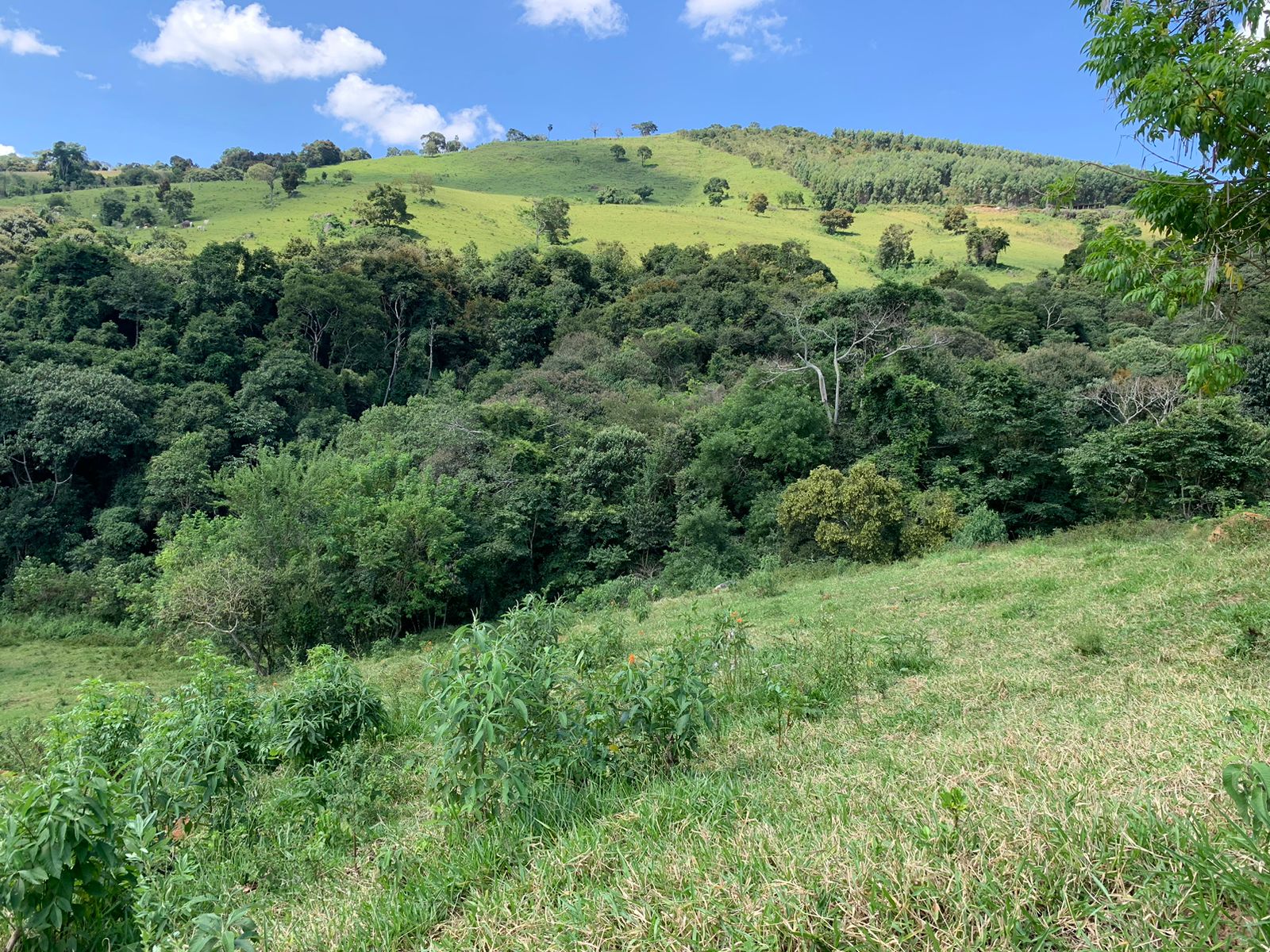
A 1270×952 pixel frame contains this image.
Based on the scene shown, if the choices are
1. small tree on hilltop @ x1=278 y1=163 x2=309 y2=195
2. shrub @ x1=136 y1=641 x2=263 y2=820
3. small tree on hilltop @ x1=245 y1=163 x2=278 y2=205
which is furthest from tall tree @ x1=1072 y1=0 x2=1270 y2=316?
small tree on hilltop @ x1=245 y1=163 x2=278 y2=205

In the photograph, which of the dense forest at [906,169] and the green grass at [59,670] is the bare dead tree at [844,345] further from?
the dense forest at [906,169]

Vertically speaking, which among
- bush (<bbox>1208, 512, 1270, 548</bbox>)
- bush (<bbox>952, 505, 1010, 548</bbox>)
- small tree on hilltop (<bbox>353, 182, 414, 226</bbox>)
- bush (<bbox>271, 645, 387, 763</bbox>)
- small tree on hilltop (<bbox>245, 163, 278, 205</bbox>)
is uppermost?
small tree on hilltop (<bbox>245, 163, 278, 205</bbox>)

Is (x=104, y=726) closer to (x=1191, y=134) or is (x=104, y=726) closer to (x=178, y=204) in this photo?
(x=1191, y=134)

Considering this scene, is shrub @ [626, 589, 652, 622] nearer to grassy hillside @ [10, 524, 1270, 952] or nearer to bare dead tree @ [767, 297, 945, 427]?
grassy hillside @ [10, 524, 1270, 952]

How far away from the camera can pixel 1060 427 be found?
66.5 ft

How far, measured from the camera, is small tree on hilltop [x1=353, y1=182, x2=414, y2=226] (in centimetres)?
5253

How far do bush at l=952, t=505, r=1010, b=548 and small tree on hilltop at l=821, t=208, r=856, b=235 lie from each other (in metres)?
59.6

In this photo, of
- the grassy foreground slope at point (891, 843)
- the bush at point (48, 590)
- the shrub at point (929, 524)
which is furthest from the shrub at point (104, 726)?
the bush at point (48, 590)

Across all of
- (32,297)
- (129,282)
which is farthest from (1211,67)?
(32,297)

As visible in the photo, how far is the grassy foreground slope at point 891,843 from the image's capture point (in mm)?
1518

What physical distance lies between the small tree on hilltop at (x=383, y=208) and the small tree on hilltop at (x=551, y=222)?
39.0ft

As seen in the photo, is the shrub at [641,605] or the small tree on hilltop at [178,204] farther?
the small tree on hilltop at [178,204]

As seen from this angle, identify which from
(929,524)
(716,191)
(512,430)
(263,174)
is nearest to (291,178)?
(263,174)


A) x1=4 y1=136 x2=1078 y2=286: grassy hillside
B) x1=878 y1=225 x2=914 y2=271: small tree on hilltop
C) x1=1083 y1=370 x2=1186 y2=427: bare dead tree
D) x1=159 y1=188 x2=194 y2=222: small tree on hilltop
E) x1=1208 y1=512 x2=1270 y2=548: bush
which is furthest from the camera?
x1=878 y1=225 x2=914 y2=271: small tree on hilltop
